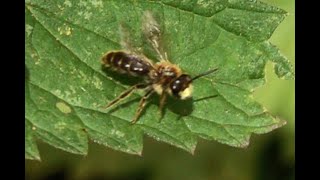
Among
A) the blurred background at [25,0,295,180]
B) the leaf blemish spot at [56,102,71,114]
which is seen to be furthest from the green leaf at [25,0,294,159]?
the blurred background at [25,0,295,180]

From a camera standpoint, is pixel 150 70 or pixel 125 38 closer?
pixel 125 38

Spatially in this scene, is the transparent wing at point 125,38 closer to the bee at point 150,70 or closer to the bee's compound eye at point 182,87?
the bee at point 150,70

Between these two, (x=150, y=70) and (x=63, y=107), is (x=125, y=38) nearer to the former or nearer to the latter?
(x=150, y=70)

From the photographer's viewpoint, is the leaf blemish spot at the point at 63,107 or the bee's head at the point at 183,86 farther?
the bee's head at the point at 183,86

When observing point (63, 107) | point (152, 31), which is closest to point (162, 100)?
point (152, 31)

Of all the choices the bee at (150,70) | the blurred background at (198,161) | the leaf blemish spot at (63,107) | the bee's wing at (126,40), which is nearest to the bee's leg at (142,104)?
the bee at (150,70)

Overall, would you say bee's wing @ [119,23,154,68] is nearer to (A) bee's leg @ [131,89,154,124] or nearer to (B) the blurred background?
(A) bee's leg @ [131,89,154,124]
